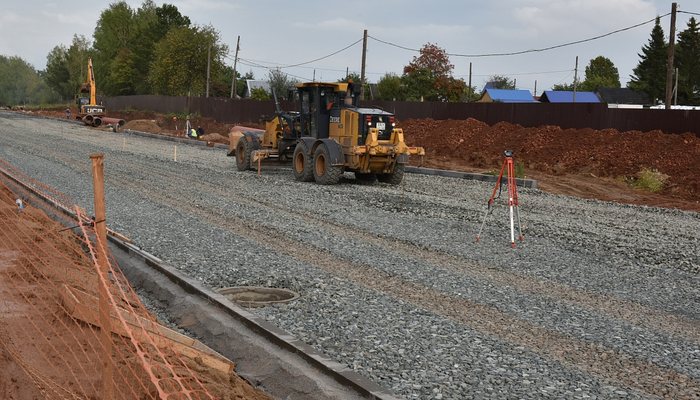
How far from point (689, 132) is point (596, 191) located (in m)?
6.31

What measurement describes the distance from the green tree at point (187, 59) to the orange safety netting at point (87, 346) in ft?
222

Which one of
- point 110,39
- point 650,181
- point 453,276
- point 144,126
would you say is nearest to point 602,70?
point 110,39

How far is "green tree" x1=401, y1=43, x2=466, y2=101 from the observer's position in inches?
2918

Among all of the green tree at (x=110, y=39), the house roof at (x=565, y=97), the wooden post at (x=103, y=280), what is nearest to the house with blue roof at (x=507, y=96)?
the house roof at (x=565, y=97)

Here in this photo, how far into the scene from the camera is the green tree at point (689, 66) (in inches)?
2876

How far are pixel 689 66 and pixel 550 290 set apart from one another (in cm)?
7292

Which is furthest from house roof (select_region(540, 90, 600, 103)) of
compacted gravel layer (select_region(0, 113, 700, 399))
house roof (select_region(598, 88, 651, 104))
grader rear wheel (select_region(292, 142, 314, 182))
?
compacted gravel layer (select_region(0, 113, 700, 399))

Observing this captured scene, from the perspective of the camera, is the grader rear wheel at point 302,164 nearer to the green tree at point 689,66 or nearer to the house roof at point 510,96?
the green tree at point 689,66

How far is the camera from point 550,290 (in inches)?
375

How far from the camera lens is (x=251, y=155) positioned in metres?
23.9

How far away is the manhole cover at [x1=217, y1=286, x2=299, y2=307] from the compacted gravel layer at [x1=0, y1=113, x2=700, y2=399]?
22 cm

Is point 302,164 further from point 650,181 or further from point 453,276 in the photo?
point 453,276

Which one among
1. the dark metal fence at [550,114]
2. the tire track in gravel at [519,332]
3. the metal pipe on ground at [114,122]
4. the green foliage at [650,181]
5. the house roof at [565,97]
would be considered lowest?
the tire track in gravel at [519,332]

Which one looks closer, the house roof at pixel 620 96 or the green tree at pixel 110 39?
the house roof at pixel 620 96
